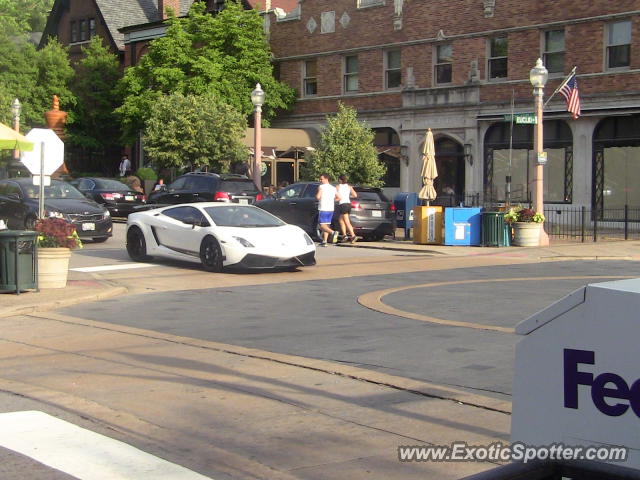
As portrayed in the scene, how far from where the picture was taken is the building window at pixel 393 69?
37.8 m

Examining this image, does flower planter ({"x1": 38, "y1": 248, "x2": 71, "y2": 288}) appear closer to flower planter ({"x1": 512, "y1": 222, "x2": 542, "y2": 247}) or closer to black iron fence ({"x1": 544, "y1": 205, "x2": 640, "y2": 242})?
flower planter ({"x1": 512, "y1": 222, "x2": 542, "y2": 247})

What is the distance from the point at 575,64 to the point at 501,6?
3.97 m

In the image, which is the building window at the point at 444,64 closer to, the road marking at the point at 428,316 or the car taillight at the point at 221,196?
the car taillight at the point at 221,196

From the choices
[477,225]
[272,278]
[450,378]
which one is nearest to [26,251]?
[272,278]

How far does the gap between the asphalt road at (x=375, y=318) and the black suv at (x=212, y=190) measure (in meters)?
11.4

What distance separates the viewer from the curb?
38.6 ft

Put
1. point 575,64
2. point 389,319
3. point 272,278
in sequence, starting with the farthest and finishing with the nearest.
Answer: point 575,64 → point 272,278 → point 389,319

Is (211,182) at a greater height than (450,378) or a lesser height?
greater

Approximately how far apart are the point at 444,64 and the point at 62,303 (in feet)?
85.9

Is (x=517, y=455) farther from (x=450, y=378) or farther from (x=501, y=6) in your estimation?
(x=501, y=6)

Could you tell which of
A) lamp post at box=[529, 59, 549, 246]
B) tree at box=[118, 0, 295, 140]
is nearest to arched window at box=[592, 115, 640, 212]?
lamp post at box=[529, 59, 549, 246]

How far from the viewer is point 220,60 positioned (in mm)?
40750

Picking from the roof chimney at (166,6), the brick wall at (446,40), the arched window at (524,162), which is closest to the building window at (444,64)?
the brick wall at (446,40)

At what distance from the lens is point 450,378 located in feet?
24.9
